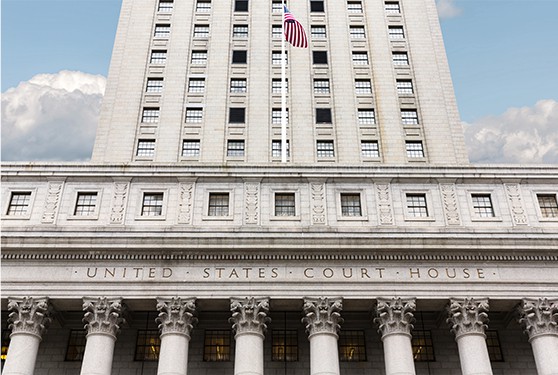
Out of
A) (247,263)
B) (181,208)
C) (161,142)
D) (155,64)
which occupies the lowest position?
(247,263)

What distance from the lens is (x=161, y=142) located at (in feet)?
178

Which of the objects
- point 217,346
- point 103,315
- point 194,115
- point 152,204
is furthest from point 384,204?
point 194,115

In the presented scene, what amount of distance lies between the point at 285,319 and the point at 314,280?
3940 millimetres

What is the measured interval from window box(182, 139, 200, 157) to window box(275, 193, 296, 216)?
18.9 metres

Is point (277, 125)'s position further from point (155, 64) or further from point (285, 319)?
point (285, 319)

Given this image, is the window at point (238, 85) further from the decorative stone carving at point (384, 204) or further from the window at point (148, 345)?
the window at point (148, 345)

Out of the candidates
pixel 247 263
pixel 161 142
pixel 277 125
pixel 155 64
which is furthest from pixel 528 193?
pixel 155 64

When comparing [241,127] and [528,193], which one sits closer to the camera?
[528,193]

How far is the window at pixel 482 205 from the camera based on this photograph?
36.5 meters

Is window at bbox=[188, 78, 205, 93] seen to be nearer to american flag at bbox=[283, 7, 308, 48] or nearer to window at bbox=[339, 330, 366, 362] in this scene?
american flag at bbox=[283, 7, 308, 48]

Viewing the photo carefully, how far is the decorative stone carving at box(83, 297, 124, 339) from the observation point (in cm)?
3206

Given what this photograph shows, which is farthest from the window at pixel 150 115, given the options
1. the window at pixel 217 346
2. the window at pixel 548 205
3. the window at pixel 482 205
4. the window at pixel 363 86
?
the window at pixel 548 205

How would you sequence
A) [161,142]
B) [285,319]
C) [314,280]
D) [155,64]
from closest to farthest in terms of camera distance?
1. [314,280]
2. [285,319]
3. [161,142]
4. [155,64]

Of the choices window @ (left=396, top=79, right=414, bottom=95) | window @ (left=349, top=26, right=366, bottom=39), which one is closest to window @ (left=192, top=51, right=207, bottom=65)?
window @ (left=349, top=26, right=366, bottom=39)
